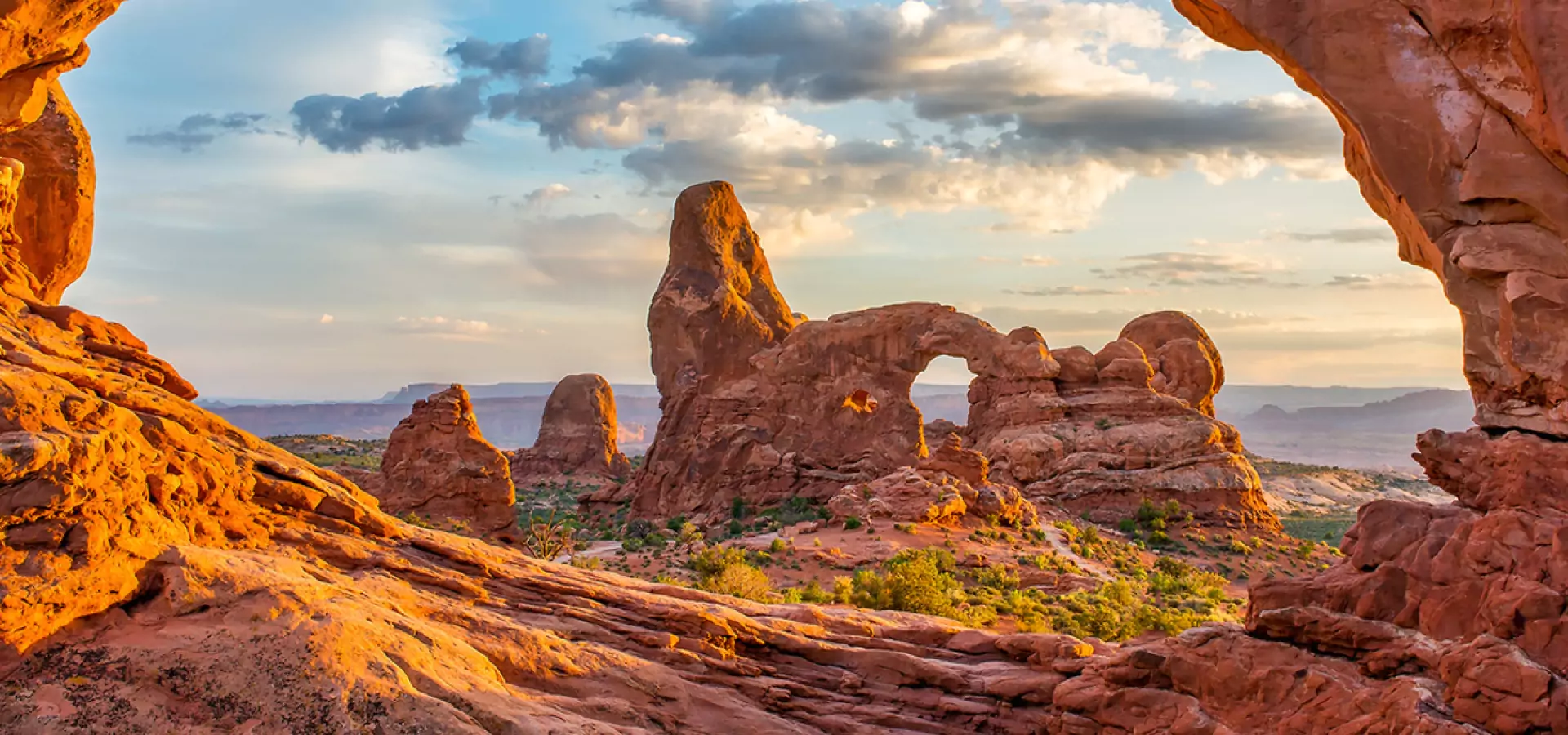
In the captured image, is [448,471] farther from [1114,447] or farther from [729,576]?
[1114,447]

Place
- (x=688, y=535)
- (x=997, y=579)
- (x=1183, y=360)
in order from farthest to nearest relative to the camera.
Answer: (x=1183, y=360) < (x=688, y=535) < (x=997, y=579)

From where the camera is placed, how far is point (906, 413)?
152 feet

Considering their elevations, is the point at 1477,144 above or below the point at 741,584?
above

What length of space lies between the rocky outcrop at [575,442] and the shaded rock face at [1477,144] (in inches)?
2642

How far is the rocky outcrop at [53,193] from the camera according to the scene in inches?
522

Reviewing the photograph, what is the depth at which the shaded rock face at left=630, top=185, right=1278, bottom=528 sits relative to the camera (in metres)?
41.8

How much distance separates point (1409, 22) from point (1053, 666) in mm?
7975

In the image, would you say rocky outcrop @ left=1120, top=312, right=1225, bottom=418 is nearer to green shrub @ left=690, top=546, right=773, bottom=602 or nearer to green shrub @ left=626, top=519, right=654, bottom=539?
green shrub @ left=626, top=519, right=654, bottom=539

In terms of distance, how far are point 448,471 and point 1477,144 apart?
27.7 m

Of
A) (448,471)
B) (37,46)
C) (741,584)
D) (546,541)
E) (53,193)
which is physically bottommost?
(546,541)

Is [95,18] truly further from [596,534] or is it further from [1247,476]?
[1247,476]

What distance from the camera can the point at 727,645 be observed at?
473 inches

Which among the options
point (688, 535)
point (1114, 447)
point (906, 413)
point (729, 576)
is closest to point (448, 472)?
point (729, 576)

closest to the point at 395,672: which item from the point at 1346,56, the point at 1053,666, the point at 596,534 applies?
the point at 1053,666
